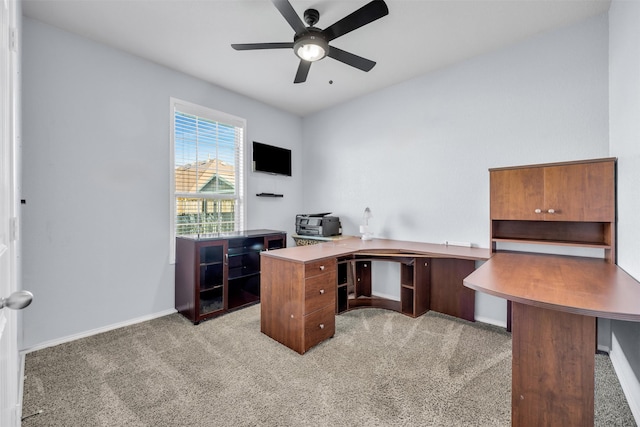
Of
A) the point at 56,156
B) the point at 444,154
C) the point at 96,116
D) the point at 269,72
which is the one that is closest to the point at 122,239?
the point at 56,156

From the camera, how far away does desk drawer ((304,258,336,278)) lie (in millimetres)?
2297

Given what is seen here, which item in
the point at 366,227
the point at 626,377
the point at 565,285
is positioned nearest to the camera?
the point at 565,285

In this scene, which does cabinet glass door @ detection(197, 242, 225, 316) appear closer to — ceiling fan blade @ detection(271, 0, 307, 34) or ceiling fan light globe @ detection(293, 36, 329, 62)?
ceiling fan light globe @ detection(293, 36, 329, 62)

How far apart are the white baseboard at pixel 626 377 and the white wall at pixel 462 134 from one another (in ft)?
2.59

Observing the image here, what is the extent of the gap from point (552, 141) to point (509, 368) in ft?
6.59

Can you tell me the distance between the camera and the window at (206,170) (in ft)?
10.8

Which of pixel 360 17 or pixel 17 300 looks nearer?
pixel 17 300

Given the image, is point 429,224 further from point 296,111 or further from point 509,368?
point 296,111

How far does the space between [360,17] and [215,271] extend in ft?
9.13

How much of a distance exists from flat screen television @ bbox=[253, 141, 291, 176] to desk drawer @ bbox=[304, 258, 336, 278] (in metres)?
2.10

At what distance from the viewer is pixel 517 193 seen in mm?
2445

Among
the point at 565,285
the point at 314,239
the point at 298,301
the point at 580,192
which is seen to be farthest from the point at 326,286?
the point at 580,192

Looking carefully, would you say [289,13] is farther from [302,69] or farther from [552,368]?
[552,368]

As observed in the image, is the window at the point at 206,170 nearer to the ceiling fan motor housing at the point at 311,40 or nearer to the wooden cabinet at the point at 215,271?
the wooden cabinet at the point at 215,271
